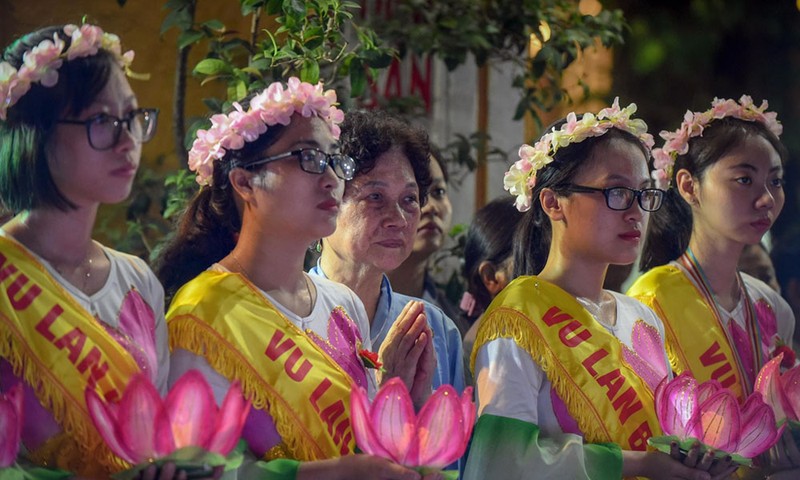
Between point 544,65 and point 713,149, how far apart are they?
1021 millimetres

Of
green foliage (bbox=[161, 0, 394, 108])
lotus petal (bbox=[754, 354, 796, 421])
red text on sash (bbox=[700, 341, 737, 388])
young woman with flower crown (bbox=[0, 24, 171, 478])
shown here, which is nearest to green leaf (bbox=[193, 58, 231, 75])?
green foliage (bbox=[161, 0, 394, 108])

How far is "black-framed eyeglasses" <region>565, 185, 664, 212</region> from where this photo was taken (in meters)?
2.57

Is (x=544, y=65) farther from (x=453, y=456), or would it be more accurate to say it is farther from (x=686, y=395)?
(x=453, y=456)

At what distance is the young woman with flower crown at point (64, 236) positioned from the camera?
194cm

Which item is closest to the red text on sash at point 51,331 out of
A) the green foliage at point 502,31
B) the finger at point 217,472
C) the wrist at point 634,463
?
the finger at point 217,472

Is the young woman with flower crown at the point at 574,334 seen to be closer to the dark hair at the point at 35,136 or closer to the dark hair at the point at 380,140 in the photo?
→ the dark hair at the point at 380,140

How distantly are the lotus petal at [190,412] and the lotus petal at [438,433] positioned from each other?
36cm

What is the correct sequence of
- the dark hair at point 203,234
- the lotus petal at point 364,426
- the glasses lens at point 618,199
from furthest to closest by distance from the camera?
the glasses lens at point 618,199, the dark hair at point 203,234, the lotus petal at point 364,426

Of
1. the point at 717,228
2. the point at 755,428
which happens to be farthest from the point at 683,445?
the point at 717,228

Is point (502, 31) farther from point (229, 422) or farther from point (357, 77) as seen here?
point (229, 422)

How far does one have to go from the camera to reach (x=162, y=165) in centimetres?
296

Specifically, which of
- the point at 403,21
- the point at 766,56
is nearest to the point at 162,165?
the point at 403,21

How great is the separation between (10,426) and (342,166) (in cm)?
76

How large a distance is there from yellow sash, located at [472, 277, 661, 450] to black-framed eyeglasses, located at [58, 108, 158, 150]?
88 cm
